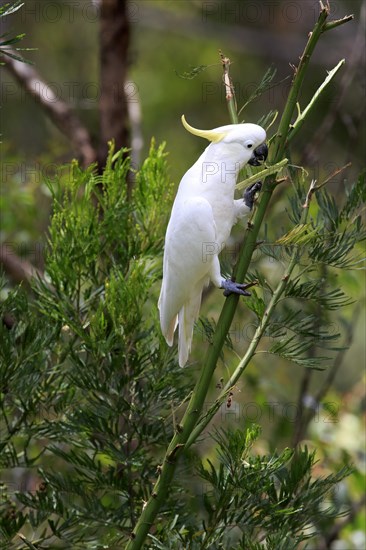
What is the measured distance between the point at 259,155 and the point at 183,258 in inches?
7.8

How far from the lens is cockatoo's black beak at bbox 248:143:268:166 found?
1.22 m

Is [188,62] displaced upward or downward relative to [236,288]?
downward

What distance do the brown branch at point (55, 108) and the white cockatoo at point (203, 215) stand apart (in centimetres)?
127

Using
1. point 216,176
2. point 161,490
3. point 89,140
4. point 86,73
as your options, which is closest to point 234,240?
point 89,140

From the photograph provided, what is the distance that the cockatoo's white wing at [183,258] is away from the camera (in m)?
1.19

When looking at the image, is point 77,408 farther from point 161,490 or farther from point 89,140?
point 89,140

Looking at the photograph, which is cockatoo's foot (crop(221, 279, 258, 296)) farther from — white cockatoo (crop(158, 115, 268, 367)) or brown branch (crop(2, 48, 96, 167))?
brown branch (crop(2, 48, 96, 167))

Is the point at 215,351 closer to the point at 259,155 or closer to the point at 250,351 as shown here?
the point at 250,351

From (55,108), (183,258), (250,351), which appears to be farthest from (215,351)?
(55,108)

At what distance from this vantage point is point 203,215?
1.20 m

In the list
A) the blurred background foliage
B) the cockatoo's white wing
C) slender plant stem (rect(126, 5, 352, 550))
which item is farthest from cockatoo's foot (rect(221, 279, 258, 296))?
the blurred background foliage

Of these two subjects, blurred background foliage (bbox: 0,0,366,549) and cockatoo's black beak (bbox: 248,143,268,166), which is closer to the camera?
cockatoo's black beak (bbox: 248,143,268,166)

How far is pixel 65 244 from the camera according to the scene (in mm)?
1245

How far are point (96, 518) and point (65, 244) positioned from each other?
43 centimetres
